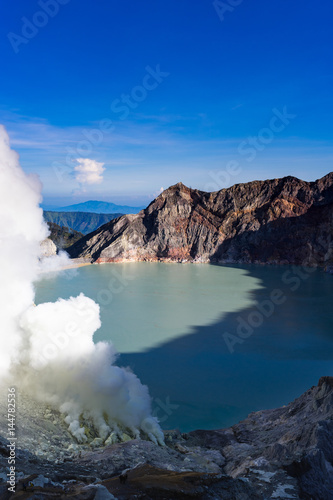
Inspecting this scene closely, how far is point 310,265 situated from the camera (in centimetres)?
5441

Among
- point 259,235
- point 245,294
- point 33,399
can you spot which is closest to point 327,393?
point 33,399

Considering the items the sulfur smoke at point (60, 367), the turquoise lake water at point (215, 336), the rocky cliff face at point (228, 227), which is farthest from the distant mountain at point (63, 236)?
the sulfur smoke at point (60, 367)

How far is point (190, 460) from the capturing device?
8117 mm

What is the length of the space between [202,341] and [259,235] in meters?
44.3

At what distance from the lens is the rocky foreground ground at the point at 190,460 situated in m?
4.95

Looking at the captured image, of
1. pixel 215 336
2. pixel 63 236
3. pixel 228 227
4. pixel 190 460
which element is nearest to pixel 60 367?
pixel 190 460

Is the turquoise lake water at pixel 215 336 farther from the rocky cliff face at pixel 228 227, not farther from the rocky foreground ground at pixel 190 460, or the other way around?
the rocky cliff face at pixel 228 227

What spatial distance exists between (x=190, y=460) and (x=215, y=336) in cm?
1386

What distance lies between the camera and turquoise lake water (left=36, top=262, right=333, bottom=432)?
541 inches

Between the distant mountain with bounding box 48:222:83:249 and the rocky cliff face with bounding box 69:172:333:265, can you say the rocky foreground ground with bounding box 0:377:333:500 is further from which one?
the distant mountain with bounding box 48:222:83:249

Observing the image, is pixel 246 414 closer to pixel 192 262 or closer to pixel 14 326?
pixel 14 326

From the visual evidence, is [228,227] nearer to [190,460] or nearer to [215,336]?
[215,336]

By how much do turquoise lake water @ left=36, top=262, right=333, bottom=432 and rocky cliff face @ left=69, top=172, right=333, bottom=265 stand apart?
13737 millimetres

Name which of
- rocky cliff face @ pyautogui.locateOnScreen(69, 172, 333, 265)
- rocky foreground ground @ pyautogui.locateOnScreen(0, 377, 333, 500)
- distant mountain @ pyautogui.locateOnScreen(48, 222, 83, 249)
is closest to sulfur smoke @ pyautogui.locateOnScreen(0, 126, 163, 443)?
rocky foreground ground @ pyautogui.locateOnScreen(0, 377, 333, 500)
